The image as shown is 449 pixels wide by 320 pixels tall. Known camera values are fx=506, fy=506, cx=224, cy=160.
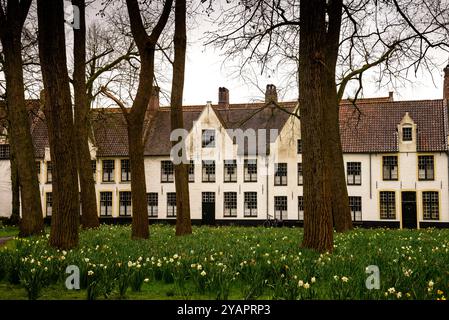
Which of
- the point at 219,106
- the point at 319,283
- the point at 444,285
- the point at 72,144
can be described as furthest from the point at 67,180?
the point at 219,106

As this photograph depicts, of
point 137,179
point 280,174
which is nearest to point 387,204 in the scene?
point 280,174

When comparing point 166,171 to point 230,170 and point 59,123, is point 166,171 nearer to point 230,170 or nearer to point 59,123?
point 230,170

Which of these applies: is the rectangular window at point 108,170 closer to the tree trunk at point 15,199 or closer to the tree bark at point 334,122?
the tree trunk at point 15,199

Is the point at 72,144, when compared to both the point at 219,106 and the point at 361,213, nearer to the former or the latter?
the point at 361,213

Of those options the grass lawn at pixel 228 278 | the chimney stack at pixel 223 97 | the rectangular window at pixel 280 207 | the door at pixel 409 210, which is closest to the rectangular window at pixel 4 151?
the chimney stack at pixel 223 97

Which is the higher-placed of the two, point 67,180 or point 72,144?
point 72,144

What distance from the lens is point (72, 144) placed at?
10539mm

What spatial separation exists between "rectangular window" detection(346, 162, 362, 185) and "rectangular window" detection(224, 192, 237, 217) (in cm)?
937

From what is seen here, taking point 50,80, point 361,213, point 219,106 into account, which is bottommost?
point 361,213

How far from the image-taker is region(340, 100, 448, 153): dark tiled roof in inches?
1516

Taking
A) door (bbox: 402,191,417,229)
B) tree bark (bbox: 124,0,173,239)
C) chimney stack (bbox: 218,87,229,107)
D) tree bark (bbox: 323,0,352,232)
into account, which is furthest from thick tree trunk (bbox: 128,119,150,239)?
chimney stack (bbox: 218,87,229,107)

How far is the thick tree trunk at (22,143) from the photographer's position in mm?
15781

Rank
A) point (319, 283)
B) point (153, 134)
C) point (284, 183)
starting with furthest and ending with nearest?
1. point (153, 134)
2. point (284, 183)
3. point (319, 283)

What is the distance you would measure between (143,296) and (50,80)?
5.74 m
